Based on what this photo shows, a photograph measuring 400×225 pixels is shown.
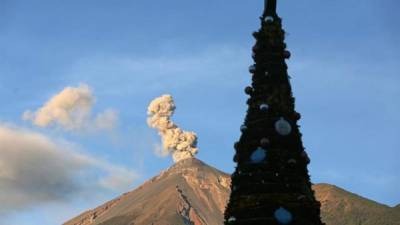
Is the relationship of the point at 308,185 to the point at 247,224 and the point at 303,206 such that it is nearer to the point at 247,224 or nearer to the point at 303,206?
the point at 303,206

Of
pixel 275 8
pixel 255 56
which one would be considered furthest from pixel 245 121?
pixel 275 8

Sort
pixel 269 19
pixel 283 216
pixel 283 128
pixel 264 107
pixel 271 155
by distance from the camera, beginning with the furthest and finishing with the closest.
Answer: pixel 269 19 < pixel 264 107 < pixel 283 128 < pixel 271 155 < pixel 283 216

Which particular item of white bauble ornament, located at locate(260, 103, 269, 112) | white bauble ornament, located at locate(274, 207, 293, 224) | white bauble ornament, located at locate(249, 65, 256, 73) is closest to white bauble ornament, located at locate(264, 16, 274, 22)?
white bauble ornament, located at locate(249, 65, 256, 73)

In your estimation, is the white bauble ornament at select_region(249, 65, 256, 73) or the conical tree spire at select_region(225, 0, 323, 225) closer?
the conical tree spire at select_region(225, 0, 323, 225)

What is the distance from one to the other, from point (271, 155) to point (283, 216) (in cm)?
240

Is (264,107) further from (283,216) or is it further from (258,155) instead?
(283,216)

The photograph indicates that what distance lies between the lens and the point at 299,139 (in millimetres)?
22734

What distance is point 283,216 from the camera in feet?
67.3

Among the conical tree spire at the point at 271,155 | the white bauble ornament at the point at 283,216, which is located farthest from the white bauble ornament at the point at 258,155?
the white bauble ornament at the point at 283,216

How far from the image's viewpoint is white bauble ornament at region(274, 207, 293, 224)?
67.2 ft

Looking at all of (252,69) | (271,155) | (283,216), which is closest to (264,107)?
(271,155)

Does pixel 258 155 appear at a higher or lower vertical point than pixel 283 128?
lower

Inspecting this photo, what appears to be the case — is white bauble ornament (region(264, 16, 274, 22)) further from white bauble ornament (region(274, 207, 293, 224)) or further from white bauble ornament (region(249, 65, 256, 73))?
white bauble ornament (region(274, 207, 293, 224))

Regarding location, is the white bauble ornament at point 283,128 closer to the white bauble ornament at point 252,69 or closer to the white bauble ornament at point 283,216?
the white bauble ornament at point 252,69
